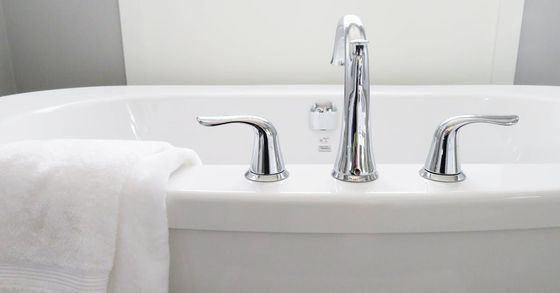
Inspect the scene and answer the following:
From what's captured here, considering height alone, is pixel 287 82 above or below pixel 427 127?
above

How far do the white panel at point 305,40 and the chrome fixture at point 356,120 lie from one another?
69cm

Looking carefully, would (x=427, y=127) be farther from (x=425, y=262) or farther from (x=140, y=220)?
(x=140, y=220)

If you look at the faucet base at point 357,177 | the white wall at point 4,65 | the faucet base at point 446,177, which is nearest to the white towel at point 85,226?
the faucet base at point 357,177

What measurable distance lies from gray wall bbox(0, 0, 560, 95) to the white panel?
0.20 ft

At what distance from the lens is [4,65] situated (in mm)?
1236

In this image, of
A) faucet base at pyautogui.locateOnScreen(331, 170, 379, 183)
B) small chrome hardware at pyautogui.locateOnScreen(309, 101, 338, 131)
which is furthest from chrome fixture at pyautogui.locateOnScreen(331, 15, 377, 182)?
small chrome hardware at pyautogui.locateOnScreen(309, 101, 338, 131)

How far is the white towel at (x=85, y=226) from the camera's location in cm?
40

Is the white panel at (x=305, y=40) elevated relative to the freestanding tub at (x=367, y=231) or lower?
elevated

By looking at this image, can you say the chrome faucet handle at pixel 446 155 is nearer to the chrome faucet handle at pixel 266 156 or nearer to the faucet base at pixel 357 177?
the faucet base at pixel 357 177

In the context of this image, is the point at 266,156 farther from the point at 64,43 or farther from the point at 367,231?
the point at 64,43

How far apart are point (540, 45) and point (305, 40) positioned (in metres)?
0.73

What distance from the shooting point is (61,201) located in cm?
41

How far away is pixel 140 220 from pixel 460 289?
367mm

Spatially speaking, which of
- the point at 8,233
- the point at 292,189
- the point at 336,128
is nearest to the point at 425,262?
the point at 292,189
